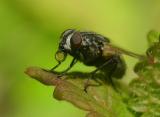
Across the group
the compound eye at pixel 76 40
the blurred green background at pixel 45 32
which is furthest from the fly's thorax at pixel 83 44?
the blurred green background at pixel 45 32

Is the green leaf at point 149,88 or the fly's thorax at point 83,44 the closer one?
the green leaf at point 149,88

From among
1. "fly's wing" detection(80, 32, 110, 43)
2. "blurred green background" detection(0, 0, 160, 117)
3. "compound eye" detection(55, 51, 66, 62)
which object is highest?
"fly's wing" detection(80, 32, 110, 43)

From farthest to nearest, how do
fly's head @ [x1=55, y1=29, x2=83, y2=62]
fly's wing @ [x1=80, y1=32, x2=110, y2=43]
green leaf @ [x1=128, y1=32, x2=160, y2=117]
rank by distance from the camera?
fly's wing @ [x1=80, y1=32, x2=110, y2=43] → fly's head @ [x1=55, y1=29, x2=83, y2=62] → green leaf @ [x1=128, y1=32, x2=160, y2=117]

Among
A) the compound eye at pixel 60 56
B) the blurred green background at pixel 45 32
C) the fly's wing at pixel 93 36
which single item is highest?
the fly's wing at pixel 93 36

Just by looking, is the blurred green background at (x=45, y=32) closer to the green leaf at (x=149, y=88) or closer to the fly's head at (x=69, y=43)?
the fly's head at (x=69, y=43)

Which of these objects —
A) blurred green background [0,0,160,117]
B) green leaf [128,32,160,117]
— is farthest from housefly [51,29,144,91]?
blurred green background [0,0,160,117]

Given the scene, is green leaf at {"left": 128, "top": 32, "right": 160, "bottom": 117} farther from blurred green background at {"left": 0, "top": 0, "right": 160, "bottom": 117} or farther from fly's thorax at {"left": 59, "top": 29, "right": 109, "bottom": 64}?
blurred green background at {"left": 0, "top": 0, "right": 160, "bottom": 117}

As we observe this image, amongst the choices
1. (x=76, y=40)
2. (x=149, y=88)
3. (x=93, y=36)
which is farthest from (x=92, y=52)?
(x=149, y=88)
